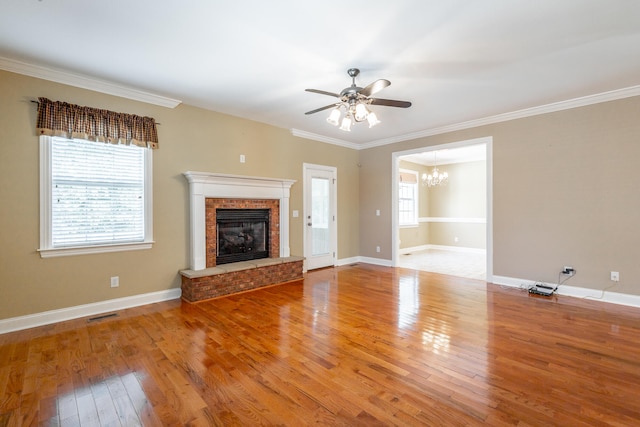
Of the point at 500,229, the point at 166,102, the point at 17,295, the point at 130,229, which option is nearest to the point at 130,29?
the point at 166,102

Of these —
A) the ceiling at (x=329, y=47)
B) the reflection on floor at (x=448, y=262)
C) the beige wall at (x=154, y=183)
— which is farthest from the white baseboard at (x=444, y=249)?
the ceiling at (x=329, y=47)

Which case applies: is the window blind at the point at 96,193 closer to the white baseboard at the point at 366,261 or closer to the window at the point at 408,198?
the white baseboard at the point at 366,261

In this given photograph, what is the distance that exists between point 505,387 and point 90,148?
470 centimetres

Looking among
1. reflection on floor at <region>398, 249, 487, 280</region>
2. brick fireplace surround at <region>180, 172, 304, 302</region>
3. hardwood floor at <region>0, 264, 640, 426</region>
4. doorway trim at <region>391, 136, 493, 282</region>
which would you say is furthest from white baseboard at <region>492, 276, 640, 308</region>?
brick fireplace surround at <region>180, 172, 304, 302</region>

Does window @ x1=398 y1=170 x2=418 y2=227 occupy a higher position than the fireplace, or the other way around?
window @ x1=398 y1=170 x2=418 y2=227

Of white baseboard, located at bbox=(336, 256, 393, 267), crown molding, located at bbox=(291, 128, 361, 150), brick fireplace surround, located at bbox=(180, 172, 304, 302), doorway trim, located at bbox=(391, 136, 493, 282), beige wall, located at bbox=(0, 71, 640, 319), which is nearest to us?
beige wall, located at bbox=(0, 71, 640, 319)

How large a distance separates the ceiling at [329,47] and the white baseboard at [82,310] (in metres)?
2.62

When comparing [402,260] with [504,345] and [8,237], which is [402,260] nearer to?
[504,345]

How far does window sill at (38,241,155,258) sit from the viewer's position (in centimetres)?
327

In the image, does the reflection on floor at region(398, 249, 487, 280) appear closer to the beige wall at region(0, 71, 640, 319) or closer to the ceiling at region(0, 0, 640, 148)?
the beige wall at region(0, 71, 640, 319)

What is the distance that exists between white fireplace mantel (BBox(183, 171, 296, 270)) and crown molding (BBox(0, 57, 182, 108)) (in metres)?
1.03

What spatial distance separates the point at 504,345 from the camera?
271 cm

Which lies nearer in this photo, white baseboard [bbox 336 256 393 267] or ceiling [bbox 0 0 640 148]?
ceiling [bbox 0 0 640 148]

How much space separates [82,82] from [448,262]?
23.7ft
